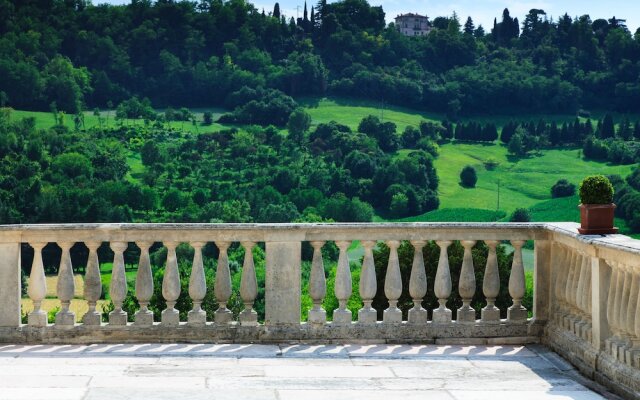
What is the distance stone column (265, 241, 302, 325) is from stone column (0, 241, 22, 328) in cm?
185

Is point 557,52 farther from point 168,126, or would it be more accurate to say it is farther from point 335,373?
point 335,373

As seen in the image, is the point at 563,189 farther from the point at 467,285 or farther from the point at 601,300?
the point at 601,300

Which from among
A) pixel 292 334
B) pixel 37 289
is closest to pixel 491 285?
pixel 292 334

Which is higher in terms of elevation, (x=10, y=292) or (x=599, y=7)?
(x=599, y=7)

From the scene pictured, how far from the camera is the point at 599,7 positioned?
149 m

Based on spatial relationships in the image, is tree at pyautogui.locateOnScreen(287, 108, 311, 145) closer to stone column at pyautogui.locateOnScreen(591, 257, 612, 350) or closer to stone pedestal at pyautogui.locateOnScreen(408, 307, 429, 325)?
stone pedestal at pyautogui.locateOnScreen(408, 307, 429, 325)

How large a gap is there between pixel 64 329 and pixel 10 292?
0.48m

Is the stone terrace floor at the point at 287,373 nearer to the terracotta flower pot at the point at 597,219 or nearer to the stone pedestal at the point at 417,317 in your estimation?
the stone pedestal at the point at 417,317

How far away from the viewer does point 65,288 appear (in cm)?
719

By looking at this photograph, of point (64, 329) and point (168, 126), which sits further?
point (168, 126)

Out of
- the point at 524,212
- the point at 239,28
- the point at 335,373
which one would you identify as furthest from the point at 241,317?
the point at 239,28

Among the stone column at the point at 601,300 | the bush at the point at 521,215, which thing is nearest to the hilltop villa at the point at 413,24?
the bush at the point at 521,215

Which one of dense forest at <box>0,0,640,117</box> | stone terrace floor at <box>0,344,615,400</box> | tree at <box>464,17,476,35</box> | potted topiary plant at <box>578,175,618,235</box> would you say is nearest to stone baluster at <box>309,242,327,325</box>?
stone terrace floor at <box>0,344,615,400</box>

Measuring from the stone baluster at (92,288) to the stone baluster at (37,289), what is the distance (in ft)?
1.01
